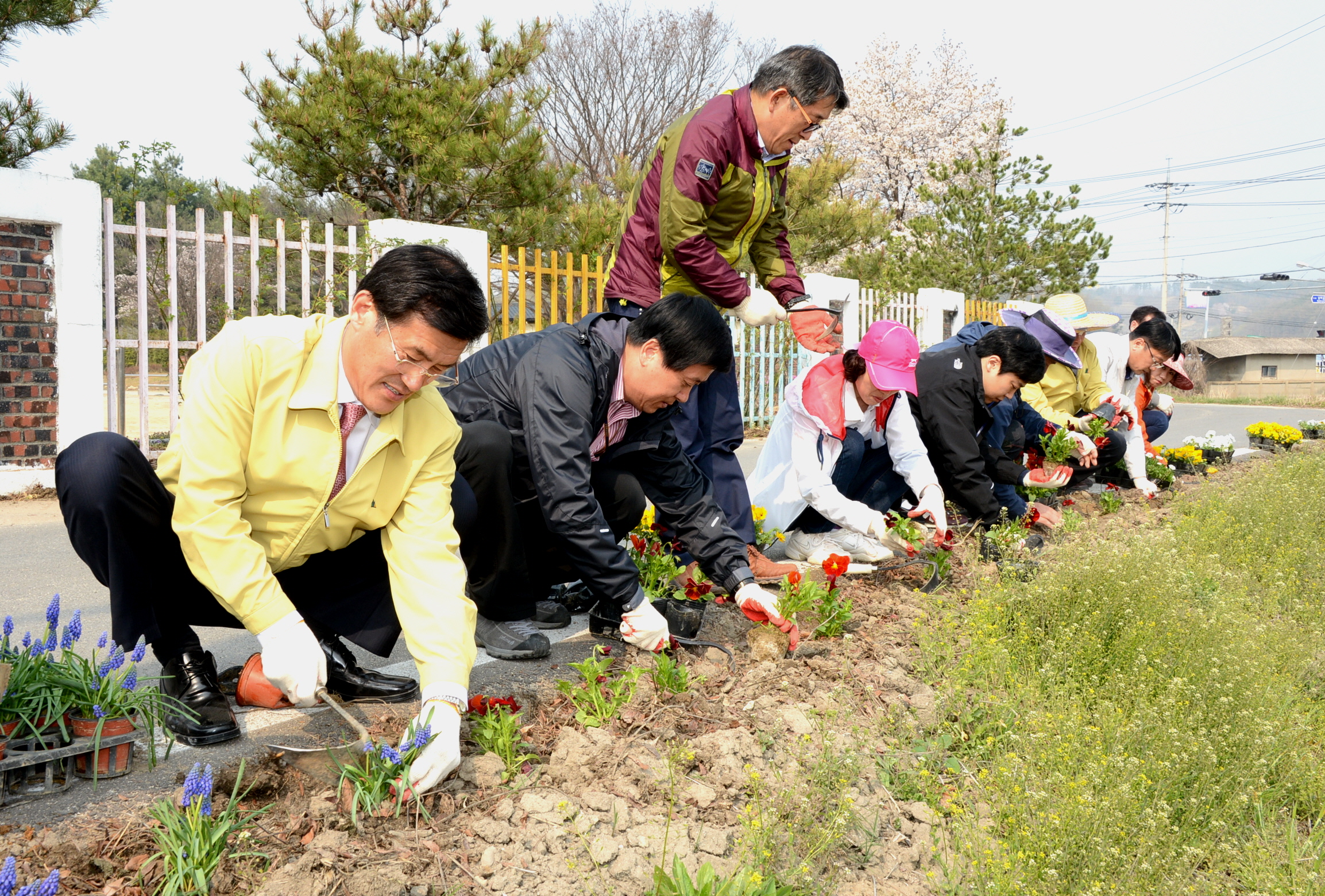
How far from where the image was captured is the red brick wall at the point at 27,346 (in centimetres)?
628

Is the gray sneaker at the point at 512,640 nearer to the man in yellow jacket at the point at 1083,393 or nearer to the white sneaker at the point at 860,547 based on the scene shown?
the white sneaker at the point at 860,547

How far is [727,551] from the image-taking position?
3.45m

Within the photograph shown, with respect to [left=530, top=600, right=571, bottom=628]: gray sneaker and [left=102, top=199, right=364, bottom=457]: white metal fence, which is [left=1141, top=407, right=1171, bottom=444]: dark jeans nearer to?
[left=530, top=600, right=571, bottom=628]: gray sneaker

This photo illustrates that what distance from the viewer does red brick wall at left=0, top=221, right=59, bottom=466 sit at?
6.28 metres

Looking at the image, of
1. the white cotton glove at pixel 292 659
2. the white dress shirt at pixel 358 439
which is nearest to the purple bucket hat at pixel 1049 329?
the white dress shirt at pixel 358 439

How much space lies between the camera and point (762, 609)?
10.6 ft

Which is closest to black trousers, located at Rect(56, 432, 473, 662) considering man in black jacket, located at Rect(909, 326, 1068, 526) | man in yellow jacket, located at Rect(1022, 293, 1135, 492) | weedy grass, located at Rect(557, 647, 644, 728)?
weedy grass, located at Rect(557, 647, 644, 728)

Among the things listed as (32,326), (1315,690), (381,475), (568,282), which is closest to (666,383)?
(381,475)

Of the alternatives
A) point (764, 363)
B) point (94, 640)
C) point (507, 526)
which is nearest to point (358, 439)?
point (507, 526)

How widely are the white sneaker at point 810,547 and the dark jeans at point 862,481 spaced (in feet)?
0.12

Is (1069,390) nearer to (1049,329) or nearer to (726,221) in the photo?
(1049,329)

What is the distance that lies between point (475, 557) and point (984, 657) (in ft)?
6.05

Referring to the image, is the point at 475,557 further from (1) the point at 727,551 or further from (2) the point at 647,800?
(2) the point at 647,800

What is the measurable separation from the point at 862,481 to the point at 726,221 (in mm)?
1785
